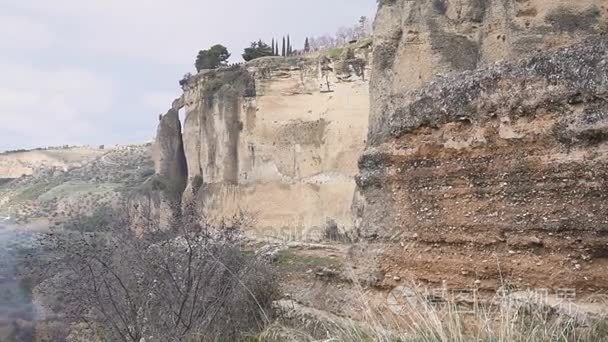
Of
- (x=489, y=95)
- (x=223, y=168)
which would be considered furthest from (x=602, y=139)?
(x=223, y=168)

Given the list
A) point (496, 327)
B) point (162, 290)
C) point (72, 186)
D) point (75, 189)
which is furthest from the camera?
point (72, 186)

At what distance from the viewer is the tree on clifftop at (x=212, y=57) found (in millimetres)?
31766

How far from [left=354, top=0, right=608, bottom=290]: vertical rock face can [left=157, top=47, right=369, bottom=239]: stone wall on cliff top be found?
12.9 metres

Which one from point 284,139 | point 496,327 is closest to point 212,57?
point 284,139

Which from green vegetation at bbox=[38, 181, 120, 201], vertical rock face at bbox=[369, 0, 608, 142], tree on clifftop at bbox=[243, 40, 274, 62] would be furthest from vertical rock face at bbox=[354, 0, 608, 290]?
green vegetation at bbox=[38, 181, 120, 201]

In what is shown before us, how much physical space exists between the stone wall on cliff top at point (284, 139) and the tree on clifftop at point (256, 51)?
13.0 ft

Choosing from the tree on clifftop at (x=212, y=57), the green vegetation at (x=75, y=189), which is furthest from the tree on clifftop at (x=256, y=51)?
the green vegetation at (x=75, y=189)

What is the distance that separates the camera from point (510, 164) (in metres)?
5.87

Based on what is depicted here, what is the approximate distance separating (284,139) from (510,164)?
17.9 meters

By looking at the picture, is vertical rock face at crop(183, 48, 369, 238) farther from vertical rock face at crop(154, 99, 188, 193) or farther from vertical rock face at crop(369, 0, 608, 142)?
vertical rock face at crop(369, 0, 608, 142)

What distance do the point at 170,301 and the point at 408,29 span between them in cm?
476

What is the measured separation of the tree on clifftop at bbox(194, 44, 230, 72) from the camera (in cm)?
3177

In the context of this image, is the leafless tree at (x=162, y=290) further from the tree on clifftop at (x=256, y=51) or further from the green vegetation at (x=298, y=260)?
the tree on clifftop at (x=256, y=51)

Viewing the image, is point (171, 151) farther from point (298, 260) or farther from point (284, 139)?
point (298, 260)
